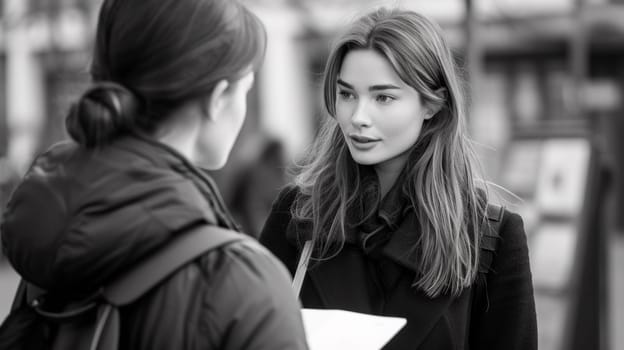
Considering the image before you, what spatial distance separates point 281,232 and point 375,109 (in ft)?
1.57

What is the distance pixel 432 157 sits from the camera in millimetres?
2367

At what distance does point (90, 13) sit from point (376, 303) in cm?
730

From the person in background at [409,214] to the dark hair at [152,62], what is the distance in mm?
870

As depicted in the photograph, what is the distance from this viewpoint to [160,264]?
1.34 meters

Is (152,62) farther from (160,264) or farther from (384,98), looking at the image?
(384,98)

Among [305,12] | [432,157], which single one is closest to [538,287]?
[432,157]

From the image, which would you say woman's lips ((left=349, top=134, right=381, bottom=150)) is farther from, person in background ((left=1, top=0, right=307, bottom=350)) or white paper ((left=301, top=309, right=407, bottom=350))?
person in background ((left=1, top=0, right=307, bottom=350))

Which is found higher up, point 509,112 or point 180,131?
point 180,131

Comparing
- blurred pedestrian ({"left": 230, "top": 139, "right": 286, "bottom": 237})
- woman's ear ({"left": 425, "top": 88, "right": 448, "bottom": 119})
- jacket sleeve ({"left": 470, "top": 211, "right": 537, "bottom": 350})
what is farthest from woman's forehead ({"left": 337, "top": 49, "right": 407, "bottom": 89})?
blurred pedestrian ({"left": 230, "top": 139, "right": 286, "bottom": 237})

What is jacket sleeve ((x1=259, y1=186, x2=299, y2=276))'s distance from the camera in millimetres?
2492

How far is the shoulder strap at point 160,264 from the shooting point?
1.33 meters

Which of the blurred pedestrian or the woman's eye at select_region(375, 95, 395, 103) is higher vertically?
the woman's eye at select_region(375, 95, 395, 103)

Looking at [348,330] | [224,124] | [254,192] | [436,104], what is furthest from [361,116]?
[254,192]

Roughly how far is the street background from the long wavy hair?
22cm
